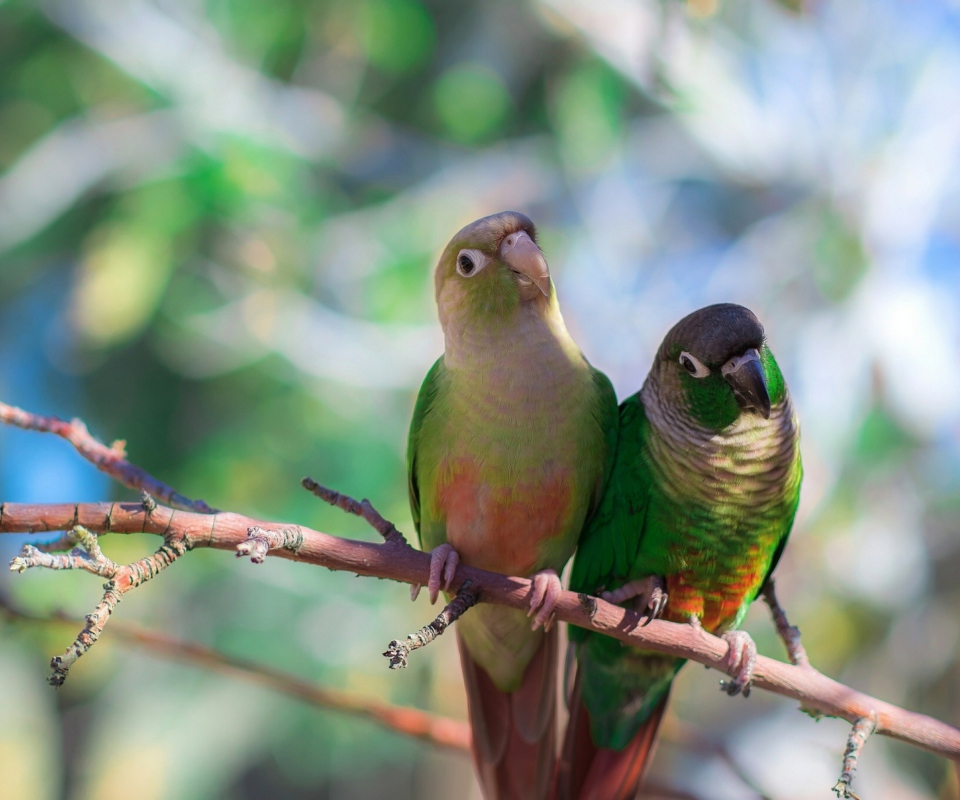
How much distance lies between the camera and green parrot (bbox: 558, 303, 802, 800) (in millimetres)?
1978

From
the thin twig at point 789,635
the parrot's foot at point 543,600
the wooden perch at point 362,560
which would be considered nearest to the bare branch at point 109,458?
the wooden perch at point 362,560

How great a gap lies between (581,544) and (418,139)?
8.54 meters

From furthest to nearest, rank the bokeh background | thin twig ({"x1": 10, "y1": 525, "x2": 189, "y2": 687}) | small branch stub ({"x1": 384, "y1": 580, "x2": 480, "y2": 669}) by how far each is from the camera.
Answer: the bokeh background → small branch stub ({"x1": 384, "y1": 580, "x2": 480, "y2": 669}) → thin twig ({"x1": 10, "y1": 525, "x2": 189, "y2": 687})

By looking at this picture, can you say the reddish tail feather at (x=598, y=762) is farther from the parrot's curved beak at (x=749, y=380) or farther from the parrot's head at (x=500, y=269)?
the parrot's head at (x=500, y=269)

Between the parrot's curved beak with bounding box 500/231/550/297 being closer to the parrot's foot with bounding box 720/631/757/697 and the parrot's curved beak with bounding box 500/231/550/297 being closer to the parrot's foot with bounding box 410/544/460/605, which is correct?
the parrot's foot with bounding box 410/544/460/605

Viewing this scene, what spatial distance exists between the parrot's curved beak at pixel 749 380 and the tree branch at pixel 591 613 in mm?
546

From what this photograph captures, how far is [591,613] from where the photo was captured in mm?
1812

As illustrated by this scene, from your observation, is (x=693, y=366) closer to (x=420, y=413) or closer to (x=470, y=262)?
(x=470, y=262)

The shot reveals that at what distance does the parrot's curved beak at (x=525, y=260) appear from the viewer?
82.3 inches

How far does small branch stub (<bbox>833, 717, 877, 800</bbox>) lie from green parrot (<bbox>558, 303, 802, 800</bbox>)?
0.81 feet

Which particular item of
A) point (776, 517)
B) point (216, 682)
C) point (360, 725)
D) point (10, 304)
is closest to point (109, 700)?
point (216, 682)

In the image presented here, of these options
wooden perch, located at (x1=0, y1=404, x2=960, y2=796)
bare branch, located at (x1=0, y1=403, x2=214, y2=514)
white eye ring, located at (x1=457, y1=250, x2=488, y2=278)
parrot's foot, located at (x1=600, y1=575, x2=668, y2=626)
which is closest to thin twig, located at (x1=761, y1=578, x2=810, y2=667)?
wooden perch, located at (x1=0, y1=404, x2=960, y2=796)

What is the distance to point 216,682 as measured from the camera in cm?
761

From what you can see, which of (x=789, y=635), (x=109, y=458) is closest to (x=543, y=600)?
(x=789, y=635)
